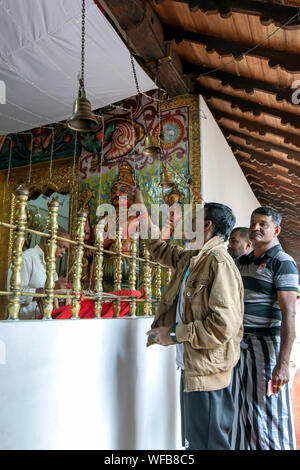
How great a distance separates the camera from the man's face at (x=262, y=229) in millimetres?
2107

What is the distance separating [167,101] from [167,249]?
125 inches

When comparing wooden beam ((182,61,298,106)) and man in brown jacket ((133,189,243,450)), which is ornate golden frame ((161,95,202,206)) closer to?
wooden beam ((182,61,298,106))

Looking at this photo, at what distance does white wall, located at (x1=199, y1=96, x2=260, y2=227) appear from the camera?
188 inches

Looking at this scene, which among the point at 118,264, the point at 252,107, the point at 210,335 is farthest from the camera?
the point at 252,107

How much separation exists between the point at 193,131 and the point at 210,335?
351 centimetres

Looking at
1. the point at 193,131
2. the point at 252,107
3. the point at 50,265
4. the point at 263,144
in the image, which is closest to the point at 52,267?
the point at 50,265

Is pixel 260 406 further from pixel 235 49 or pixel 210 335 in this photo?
pixel 235 49

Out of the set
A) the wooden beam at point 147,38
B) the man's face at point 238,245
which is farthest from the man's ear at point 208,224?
the wooden beam at point 147,38

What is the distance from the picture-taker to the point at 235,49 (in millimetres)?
3734

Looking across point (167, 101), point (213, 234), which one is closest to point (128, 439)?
point (213, 234)

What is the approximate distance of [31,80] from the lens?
4.16m

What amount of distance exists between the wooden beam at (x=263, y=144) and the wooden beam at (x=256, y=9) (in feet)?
9.08

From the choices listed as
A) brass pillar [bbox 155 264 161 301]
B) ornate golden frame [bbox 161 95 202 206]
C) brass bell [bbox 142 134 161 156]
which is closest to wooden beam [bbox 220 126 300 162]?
ornate golden frame [bbox 161 95 202 206]

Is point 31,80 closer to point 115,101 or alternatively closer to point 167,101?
point 115,101
